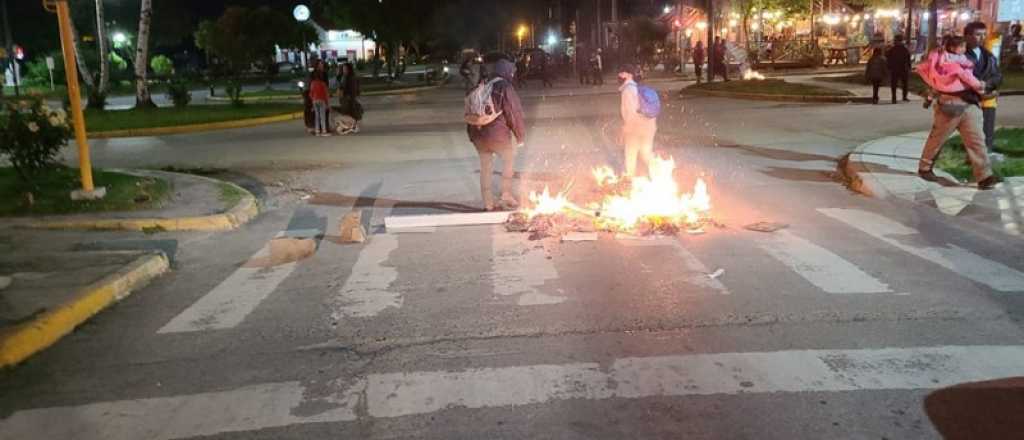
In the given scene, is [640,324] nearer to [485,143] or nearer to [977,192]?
[485,143]

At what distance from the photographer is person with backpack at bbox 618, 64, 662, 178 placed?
10047 millimetres

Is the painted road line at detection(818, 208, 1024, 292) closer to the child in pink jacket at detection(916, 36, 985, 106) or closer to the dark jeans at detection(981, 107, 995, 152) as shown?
the child in pink jacket at detection(916, 36, 985, 106)

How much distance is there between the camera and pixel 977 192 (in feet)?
33.7

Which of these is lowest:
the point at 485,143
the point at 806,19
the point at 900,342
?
the point at 900,342

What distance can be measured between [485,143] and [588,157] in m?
5.38

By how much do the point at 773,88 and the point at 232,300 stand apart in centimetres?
2486

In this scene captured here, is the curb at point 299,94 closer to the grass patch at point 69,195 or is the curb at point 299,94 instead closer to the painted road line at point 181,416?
the grass patch at point 69,195

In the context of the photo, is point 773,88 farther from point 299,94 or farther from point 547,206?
point 299,94

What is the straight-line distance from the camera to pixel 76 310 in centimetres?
630

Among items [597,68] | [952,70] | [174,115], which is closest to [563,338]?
[952,70]

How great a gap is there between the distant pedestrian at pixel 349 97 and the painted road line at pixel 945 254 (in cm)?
1383

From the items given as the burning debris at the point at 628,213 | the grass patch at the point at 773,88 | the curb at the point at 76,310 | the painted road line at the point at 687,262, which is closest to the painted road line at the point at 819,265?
the painted road line at the point at 687,262

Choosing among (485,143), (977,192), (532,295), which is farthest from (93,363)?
(977,192)

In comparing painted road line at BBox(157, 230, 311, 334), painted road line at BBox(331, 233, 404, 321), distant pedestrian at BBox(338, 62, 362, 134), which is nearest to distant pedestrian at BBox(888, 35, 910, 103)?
distant pedestrian at BBox(338, 62, 362, 134)
